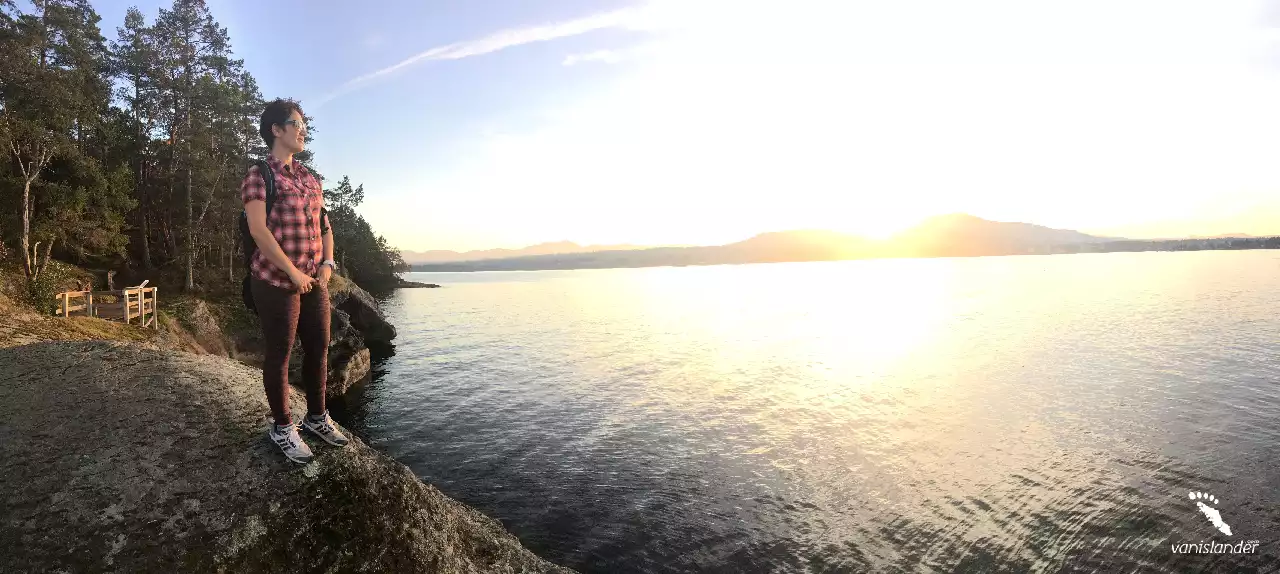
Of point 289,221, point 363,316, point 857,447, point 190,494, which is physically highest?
point 289,221

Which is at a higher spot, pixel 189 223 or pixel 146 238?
pixel 189 223

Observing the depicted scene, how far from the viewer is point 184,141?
124ft

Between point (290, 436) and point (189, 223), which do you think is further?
point (189, 223)

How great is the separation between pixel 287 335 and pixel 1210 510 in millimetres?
20089

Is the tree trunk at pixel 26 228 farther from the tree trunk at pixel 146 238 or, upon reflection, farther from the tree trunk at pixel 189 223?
the tree trunk at pixel 146 238

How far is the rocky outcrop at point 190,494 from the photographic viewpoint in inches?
219

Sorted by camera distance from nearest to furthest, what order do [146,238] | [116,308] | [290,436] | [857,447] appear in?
[290,436] → [857,447] → [116,308] → [146,238]

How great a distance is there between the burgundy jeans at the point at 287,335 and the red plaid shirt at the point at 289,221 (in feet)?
0.55

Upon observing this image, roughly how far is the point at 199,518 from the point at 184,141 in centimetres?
4354

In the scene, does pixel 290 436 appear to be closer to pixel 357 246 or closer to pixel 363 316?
pixel 363 316

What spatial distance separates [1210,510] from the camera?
13.6m

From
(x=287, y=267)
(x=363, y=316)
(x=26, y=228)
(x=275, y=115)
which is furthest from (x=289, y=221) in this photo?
(x=363, y=316)

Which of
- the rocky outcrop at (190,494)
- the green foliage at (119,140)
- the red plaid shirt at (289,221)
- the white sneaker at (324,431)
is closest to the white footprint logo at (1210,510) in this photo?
the rocky outcrop at (190,494)

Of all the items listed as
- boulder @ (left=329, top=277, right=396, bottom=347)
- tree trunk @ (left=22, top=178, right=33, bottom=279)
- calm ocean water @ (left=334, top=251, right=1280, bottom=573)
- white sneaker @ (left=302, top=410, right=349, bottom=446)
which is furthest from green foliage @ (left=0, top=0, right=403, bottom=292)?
white sneaker @ (left=302, top=410, right=349, bottom=446)
